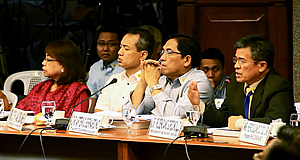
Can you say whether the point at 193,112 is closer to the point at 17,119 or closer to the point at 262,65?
the point at 262,65

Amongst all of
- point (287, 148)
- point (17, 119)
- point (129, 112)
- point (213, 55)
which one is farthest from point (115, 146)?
point (213, 55)

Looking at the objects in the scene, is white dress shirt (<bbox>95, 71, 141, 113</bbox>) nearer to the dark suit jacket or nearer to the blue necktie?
the dark suit jacket

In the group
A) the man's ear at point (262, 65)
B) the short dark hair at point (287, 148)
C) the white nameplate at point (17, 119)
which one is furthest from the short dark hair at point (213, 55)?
the short dark hair at point (287, 148)

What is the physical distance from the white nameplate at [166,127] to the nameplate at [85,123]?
0.80 ft

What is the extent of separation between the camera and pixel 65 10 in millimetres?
4395

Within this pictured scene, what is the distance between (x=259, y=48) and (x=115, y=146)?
96cm

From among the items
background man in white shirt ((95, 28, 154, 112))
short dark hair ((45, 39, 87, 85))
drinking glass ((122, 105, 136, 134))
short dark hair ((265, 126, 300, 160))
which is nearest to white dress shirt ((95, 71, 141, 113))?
background man in white shirt ((95, 28, 154, 112))

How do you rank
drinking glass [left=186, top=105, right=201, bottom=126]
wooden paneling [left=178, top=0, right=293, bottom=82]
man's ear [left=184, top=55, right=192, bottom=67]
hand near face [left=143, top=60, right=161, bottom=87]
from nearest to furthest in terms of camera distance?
drinking glass [left=186, top=105, right=201, bottom=126] < hand near face [left=143, top=60, right=161, bottom=87] < man's ear [left=184, top=55, right=192, bottom=67] < wooden paneling [left=178, top=0, right=293, bottom=82]

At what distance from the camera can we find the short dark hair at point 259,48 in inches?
86.4

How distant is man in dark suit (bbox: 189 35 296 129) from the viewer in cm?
204

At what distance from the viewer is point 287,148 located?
601 mm

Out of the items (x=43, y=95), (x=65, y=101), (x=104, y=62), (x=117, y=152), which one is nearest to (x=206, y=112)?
(x=117, y=152)

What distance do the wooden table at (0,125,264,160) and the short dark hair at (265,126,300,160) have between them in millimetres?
894

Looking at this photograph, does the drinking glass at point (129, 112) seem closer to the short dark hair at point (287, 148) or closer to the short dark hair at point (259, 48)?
the short dark hair at point (259, 48)
